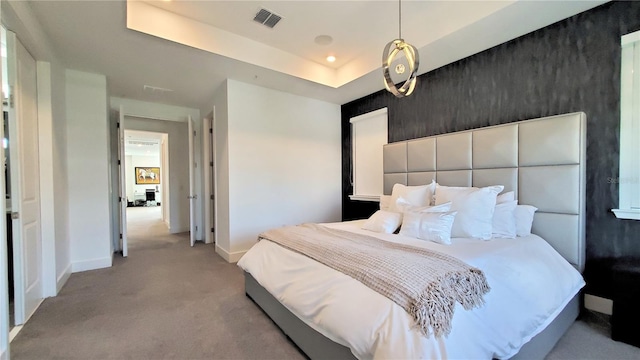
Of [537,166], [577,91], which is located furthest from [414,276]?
[577,91]

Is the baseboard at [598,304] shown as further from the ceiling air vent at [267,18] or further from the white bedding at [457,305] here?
the ceiling air vent at [267,18]

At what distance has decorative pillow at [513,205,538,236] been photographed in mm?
2367

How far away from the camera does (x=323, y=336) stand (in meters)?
1.58

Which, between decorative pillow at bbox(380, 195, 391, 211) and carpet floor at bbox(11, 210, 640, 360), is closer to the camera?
carpet floor at bbox(11, 210, 640, 360)

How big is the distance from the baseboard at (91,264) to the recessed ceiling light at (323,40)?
4.10 m

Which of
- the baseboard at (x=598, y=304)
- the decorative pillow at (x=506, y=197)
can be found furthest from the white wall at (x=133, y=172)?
the baseboard at (x=598, y=304)

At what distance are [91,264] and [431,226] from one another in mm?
4351

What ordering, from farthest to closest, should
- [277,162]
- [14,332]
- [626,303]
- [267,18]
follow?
[277,162]
[267,18]
[14,332]
[626,303]

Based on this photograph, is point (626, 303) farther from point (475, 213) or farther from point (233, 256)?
point (233, 256)

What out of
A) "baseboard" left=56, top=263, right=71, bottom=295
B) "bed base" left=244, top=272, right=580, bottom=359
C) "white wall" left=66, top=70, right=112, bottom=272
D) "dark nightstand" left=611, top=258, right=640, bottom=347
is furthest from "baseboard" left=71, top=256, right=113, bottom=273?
"dark nightstand" left=611, top=258, right=640, bottom=347

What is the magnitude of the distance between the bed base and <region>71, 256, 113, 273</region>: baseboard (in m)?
2.72

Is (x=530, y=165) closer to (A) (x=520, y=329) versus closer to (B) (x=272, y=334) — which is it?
(A) (x=520, y=329)

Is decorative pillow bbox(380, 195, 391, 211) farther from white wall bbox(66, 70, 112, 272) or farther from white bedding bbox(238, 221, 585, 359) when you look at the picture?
white wall bbox(66, 70, 112, 272)

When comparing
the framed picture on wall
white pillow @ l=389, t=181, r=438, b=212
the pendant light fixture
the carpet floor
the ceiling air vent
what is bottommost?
the carpet floor
